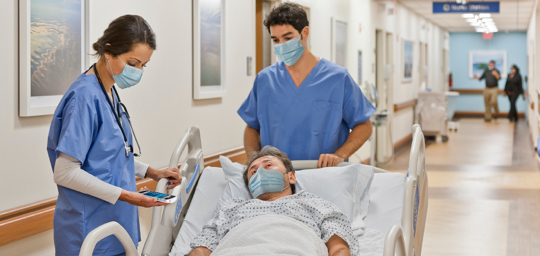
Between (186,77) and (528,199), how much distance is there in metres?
3.81

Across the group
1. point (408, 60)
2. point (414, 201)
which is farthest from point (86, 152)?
point (408, 60)

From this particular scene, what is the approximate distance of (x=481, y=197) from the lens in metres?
5.50

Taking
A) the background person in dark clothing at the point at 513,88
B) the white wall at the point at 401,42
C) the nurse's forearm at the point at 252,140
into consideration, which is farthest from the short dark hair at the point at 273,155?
the background person in dark clothing at the point at 513,88

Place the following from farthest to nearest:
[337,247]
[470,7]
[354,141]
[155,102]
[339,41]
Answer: [470,7]
[339,41]
[155,102]
[354,141]
[337,247]

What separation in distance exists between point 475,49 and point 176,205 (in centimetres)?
1685

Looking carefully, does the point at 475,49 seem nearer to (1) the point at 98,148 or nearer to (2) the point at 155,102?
(2) the point at 155,102

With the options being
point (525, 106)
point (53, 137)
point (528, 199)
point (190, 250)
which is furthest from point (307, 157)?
point (525, 106)

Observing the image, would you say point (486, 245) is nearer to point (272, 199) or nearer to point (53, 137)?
point (272, 199)

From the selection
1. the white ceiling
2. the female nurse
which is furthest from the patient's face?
the white ceiling

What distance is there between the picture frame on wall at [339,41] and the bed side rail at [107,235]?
4.62 metres

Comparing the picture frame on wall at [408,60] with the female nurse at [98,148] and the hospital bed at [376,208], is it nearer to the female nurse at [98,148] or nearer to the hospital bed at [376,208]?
the hospital bed at [376,208]

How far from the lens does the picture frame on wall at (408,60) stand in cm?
984

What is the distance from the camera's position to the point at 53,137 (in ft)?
5.51

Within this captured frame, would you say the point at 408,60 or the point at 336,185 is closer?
the point at 336,185
